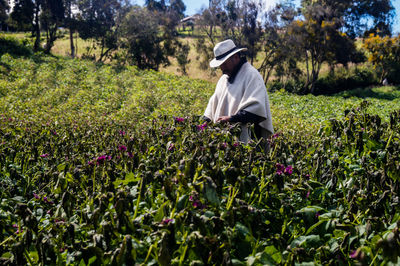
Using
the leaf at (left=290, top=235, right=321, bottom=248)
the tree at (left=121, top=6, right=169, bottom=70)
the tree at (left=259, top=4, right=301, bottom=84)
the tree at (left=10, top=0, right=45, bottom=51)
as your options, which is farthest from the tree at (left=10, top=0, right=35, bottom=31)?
the leaf at (left=290, top=235, right=321, bottom=248)

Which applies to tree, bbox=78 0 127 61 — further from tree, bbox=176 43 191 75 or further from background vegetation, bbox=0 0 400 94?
tree, bbox=176 43 191 75

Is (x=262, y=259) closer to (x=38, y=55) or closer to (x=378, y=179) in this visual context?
(x=378, y=179)

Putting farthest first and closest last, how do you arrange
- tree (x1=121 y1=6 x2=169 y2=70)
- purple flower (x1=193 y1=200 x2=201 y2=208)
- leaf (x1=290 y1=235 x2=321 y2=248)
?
tree (x1=121 y1=6 x2=169 y2=70) → leaf (x1=290 y1=235 x2=321 y2=248) → purple flower (x1=193 y1=200 x2=201 y2=208)

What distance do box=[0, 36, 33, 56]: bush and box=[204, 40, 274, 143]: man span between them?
79.7 ft

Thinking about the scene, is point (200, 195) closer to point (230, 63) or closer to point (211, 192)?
point (211, 192)

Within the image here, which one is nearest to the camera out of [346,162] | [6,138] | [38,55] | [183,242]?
[183,242]

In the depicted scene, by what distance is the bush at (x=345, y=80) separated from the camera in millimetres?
33594

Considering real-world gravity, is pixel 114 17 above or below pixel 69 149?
above

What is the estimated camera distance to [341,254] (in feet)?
5.00

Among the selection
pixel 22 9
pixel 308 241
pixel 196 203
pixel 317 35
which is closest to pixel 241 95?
pixel 308 241

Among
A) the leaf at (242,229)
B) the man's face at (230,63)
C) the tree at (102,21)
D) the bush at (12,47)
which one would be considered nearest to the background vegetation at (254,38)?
the tree at (102,21)

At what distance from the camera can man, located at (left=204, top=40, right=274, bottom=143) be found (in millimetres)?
3873

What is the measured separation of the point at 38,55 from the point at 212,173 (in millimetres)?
28043

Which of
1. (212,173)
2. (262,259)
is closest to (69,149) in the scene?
(212,173)
